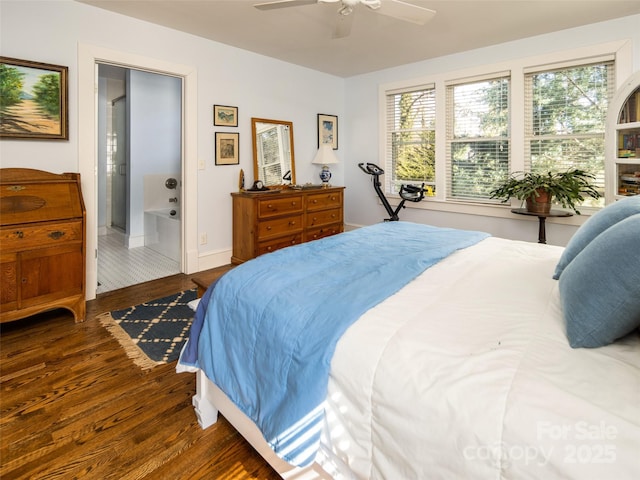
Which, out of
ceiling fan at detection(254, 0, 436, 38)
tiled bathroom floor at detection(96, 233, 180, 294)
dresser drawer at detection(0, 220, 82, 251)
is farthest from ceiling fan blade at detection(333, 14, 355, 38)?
tiled bathroom floor at detection(96, 233, 180, 294)

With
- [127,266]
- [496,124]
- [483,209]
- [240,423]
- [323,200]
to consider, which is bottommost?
[240,423]

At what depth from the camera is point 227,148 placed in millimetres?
4168

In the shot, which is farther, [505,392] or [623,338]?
[623,338]

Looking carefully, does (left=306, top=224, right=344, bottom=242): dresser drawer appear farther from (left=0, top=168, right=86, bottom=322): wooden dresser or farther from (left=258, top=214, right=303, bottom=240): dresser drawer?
(left=0, top=168, right=86, bottom=322): wooden dresser

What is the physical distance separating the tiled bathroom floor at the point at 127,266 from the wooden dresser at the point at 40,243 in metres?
0.80

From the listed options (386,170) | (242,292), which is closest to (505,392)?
(242,292)

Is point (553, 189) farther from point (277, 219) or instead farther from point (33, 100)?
point (33, 100)

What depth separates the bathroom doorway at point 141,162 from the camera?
488 cm

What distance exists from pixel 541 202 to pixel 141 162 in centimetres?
509

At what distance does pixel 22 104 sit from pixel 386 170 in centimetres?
402

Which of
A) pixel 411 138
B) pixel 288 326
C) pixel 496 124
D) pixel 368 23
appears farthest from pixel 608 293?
pixel 411 138

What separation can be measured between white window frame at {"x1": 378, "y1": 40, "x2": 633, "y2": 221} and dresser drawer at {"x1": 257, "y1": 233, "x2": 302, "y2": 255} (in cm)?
159

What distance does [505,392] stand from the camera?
2.64ft

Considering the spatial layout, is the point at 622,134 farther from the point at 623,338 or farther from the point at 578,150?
the point at 623,338
